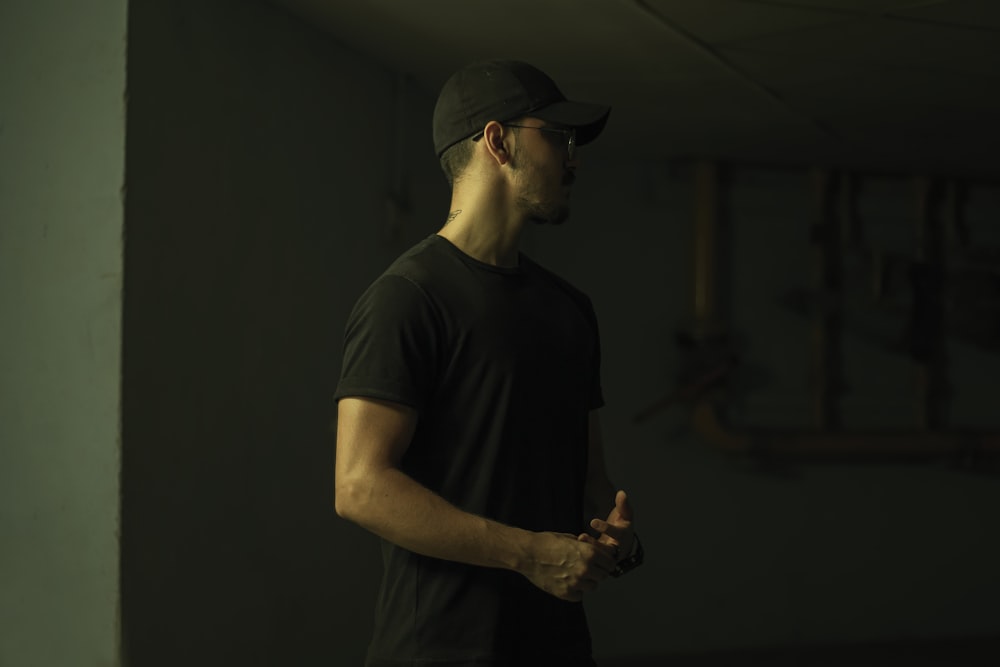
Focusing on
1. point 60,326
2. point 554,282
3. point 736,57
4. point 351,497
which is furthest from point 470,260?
point 736,57

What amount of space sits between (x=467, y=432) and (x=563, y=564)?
21 cm

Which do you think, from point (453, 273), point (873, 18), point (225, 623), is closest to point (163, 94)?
point (453, 273)

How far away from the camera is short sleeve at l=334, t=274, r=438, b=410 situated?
4.15 ft

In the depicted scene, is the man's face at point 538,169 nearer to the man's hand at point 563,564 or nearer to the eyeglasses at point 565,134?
the eyeglasses at point 565,134

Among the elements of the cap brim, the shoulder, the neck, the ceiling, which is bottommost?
the shoulder

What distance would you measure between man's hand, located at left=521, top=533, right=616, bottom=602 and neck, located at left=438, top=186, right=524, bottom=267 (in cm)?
41

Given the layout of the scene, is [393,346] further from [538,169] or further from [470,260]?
[538,169]

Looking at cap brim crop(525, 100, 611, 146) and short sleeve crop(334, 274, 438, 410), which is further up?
cap brim crop(525, 100, 611, 146)

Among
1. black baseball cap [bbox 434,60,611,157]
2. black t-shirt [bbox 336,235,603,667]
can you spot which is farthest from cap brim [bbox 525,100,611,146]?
black t-shirt [bbox 336,235,603,667]

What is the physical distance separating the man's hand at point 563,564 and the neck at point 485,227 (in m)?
0.41

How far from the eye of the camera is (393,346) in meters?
1.28

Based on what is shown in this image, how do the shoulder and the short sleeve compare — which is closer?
the short sleeve

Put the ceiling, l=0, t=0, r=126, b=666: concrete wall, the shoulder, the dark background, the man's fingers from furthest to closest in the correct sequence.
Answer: the ceiling → the dark background → l=0, t=0, r=126, b=666: concrete wall → the shoulder → the man's fingers

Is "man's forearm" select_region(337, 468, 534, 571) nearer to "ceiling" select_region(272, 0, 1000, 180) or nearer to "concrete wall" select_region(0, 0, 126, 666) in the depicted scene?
"concrete wall" select_region(0, 0, 126, 666)
